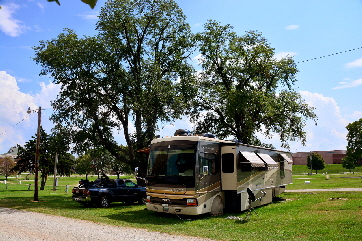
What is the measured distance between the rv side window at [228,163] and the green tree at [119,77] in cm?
1020

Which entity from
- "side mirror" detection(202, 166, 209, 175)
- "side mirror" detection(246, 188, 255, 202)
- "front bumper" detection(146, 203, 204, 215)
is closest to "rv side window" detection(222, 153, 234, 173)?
"side mirror" detection(246, 188, 255, 202)

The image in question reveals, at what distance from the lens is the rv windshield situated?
51.9 feet

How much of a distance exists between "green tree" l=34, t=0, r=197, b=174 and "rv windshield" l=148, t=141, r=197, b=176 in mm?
9329

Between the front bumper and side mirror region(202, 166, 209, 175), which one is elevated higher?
side mirror region(202, 166, 209, 175)

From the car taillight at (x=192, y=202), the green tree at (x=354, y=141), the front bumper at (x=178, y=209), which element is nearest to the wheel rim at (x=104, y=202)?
the front bumper at (x=178, y=209)

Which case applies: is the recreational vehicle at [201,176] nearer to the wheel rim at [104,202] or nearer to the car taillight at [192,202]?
the car taillight at [192,202]

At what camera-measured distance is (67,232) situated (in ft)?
41.0

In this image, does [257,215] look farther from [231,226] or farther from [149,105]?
[149,105]

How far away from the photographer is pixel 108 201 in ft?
72.8

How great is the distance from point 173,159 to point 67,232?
5.55 m

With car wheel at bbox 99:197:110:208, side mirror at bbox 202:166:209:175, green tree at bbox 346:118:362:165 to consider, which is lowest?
car wheel at bbox 99:197:110:208

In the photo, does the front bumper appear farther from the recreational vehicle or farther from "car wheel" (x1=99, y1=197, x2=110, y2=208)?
"car wheel" (x1=99, y1=197, x2=110, y2=208)

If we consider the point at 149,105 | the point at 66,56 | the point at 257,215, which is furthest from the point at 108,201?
the point at 66,56

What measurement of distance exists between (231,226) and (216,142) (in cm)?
467
